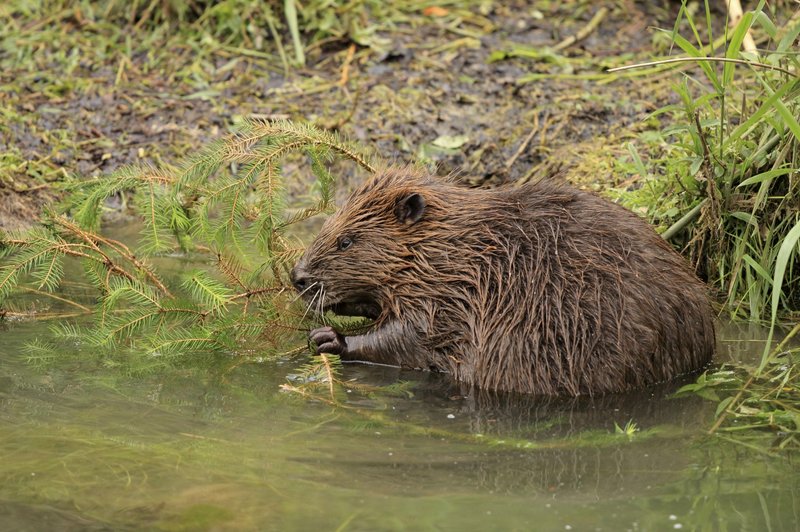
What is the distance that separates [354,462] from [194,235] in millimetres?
1788

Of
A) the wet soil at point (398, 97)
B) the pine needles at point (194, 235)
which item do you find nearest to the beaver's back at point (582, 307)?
the pine needles at point (194, 235)

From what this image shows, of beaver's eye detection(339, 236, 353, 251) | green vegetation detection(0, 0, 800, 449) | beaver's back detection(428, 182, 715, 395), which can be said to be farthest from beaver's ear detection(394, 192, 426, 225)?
green vegetation detection(0, 0, 800, 449)

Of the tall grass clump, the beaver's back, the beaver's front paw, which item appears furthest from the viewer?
the beaver's front paw

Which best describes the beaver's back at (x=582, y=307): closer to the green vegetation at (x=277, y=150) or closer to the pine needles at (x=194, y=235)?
the green vegetation at (x=277, y=150)

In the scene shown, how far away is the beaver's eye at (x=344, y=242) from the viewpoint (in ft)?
15.9

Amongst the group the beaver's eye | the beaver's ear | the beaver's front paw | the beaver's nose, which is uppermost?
the beaver's ear

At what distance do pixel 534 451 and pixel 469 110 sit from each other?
14.7 feet

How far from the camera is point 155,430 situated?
150 inches

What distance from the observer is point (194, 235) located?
491 centimetres

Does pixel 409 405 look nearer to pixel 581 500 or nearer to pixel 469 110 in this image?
pixel 581 500

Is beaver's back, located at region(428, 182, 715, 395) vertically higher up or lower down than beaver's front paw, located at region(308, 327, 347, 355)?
higher up

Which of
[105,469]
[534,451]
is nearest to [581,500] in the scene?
[534,451]

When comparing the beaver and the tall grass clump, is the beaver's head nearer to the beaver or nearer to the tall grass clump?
the beaver

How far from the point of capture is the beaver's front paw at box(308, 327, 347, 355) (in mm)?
4738
